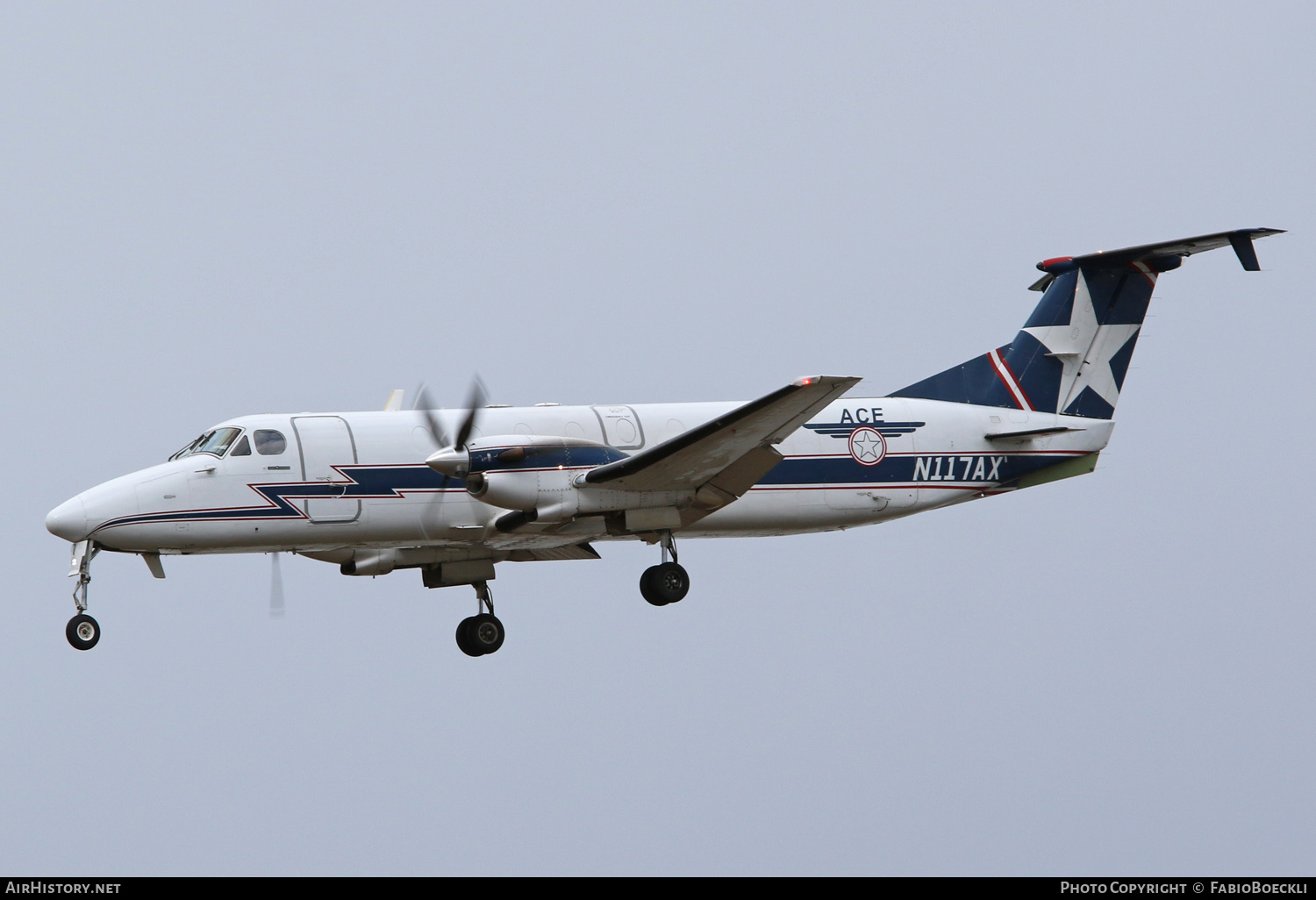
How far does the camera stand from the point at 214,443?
19.8m

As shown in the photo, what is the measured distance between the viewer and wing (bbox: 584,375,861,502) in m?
17.8

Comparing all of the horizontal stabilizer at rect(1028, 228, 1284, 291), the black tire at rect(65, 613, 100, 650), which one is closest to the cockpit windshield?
the black tire at rect(65, 613, 100, 650)

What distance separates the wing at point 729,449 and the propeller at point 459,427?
169cm

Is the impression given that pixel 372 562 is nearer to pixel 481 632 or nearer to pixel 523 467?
pixel 481 632

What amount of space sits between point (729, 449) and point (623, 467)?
140cm

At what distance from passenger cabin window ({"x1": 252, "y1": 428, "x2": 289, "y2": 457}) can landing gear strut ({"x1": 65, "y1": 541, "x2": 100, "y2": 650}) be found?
242 centimetres

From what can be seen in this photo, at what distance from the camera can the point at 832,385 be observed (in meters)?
17.3

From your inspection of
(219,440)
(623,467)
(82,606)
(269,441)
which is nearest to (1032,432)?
(623,467)

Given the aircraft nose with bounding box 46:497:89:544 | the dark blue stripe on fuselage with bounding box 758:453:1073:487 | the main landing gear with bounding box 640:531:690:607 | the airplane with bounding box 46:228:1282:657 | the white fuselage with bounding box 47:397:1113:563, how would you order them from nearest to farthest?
the aircraft nose with bounding box 46:497:89:544
the airplane with bounding box 46:228:1282:657
the white fuselage with bounding box 47:397:1113:563
the main landing gear with bounding box 640:531:690:607
the dark blue stripe on fuselage with bounding box 758:453:1073:487

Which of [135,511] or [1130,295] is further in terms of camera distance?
[1130,295]

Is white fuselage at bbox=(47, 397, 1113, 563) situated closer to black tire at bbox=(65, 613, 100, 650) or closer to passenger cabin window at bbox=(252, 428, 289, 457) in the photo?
passenger cabin window at bbox=(252, 428, 289, 457)

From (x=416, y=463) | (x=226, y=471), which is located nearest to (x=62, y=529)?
(x=226, y=471)
